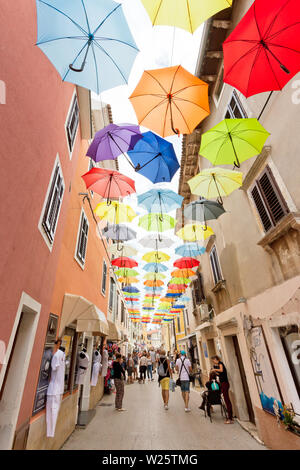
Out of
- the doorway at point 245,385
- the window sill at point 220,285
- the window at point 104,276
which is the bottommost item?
the doorway at point 245,385

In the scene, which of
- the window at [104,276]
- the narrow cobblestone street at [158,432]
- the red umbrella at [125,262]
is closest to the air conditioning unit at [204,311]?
the narrow cobblestone street at [158,432]

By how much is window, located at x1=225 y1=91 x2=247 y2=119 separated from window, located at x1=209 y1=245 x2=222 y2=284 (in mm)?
5591

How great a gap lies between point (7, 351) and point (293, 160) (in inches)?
249

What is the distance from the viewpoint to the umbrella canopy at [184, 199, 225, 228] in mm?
8398

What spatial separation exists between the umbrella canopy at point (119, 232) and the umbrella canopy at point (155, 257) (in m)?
2.67

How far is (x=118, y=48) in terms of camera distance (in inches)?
169

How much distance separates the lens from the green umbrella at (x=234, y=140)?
5113mm

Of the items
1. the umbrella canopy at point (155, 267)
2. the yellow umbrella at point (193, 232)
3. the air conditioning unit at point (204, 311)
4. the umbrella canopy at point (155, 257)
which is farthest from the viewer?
the umbrella canopy at point (155, 267)

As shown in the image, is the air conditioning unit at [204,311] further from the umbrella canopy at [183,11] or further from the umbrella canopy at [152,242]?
the umbrella canopy at [183,11]

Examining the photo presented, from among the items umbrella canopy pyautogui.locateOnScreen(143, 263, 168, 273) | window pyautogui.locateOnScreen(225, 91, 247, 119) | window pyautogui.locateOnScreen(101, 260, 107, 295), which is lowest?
window pyautogui.locateOnScreen(101, 260, 107, 295)

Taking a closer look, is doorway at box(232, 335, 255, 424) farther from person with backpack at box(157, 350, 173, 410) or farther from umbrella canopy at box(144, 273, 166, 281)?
umbrella canopy at box(144, 273, 166, 281)

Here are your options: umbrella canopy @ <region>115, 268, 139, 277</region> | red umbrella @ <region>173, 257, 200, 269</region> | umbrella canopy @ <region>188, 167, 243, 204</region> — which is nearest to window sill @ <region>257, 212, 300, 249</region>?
umbrella canopy @ <region>188, 167, 243, 204</region>

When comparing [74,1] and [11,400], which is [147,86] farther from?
[11,400]

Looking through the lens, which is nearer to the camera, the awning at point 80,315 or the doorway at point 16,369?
the doorway at point 16,369
